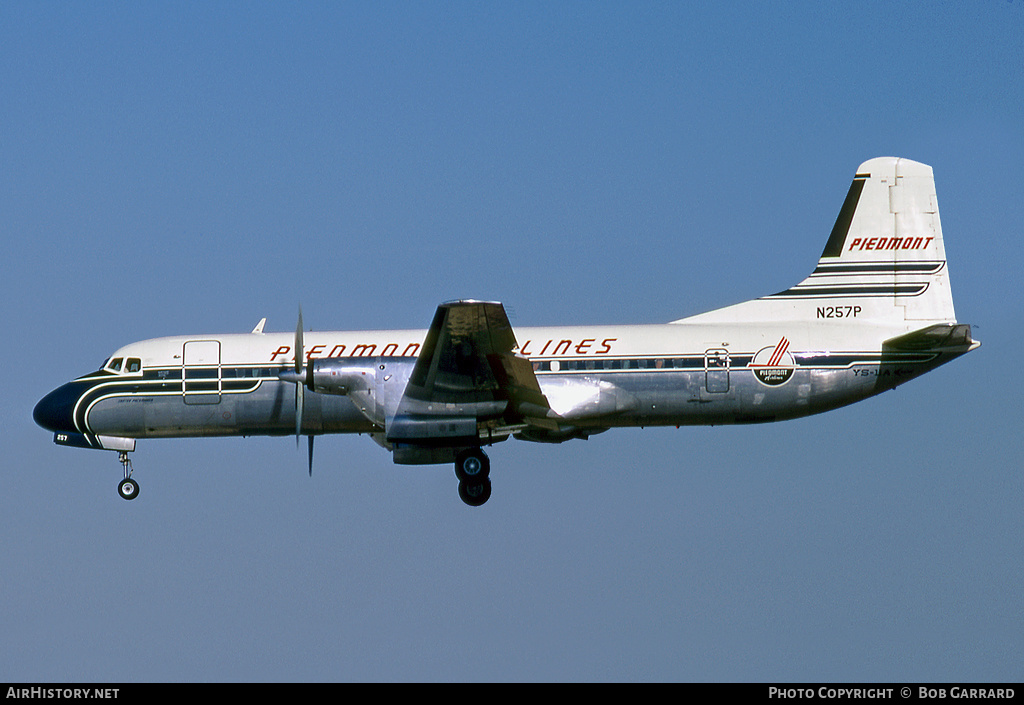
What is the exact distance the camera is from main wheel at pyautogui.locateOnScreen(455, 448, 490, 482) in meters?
25.7

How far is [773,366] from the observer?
2650 cm

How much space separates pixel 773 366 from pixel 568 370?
14.3 feet

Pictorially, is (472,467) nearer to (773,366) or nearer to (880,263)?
(773,366)

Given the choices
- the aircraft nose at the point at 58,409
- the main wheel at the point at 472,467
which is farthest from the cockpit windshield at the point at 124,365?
the main wheel at the point at 472,467

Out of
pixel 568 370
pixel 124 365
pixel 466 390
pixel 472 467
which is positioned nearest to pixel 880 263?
pixel 568 370

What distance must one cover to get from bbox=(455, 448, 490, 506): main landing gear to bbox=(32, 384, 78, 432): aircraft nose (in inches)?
366

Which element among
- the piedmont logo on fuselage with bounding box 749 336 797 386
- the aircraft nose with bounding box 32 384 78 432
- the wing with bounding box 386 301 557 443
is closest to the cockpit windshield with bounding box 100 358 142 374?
the aircraft nose with bounding box 32 384 78 432

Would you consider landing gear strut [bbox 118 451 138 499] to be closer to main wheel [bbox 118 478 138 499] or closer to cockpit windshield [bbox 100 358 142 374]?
main wheel [bbox 118 478 138 499]

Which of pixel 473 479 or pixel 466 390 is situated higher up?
pixel 466 390

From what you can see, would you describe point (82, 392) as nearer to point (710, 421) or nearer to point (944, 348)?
point (710, 421)

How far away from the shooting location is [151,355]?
28.0 m

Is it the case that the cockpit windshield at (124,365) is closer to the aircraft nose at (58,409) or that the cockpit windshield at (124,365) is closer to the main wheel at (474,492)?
the aircraft nose at (58,409)
